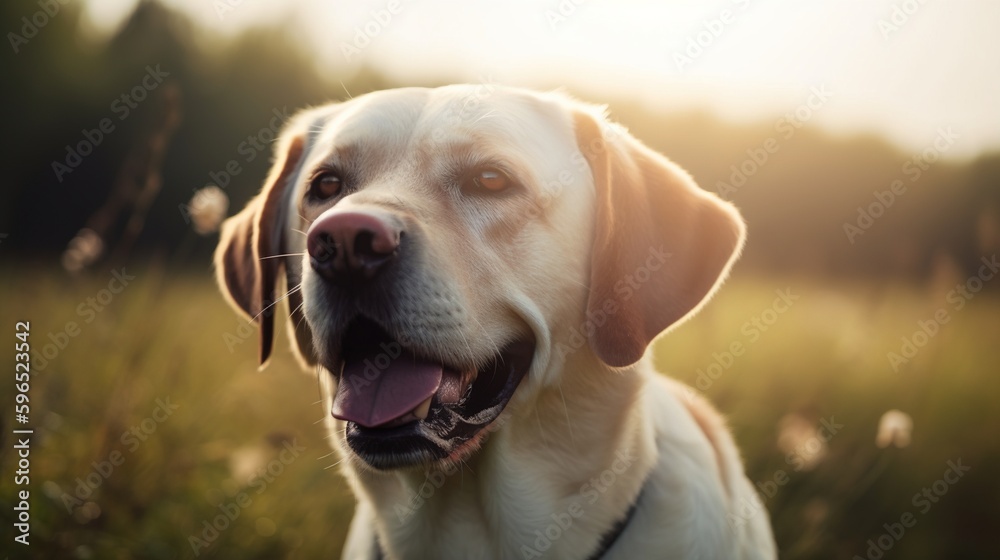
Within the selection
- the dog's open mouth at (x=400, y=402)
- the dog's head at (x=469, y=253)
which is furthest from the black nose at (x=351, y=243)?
the dog's open mouth at (x=400, y=402)

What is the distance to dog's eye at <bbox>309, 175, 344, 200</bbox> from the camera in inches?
102

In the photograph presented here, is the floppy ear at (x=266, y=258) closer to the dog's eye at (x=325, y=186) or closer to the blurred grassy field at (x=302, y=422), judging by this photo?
the dog's eye at (x=325, y=186)

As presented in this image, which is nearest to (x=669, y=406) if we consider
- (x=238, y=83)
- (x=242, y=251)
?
(x=242, y=251)

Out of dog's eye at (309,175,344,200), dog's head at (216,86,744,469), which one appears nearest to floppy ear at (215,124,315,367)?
dog's head at (216,86,744,469)

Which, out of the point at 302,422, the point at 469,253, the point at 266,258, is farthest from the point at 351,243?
the point at 302,422

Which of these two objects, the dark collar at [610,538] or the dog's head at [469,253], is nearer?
the dog's head at [469,253]

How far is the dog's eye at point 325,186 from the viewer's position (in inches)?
102

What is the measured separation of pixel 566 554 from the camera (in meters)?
2.45

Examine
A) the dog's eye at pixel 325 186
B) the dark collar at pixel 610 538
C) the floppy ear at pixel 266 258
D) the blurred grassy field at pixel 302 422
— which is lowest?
the blurred grassy field at pixel 302 422

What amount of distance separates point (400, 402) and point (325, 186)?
879mm

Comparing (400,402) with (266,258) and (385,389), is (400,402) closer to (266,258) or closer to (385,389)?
(385,389)

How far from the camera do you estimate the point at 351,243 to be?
198cm

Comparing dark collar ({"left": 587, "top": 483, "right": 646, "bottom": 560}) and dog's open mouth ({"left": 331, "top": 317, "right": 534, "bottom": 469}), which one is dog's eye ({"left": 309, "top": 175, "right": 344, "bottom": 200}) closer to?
dog's open mouth ({"left": 331, "top": 317, "right": 534, "bottom": 469})

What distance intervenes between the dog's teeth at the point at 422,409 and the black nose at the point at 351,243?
1.37 feet
